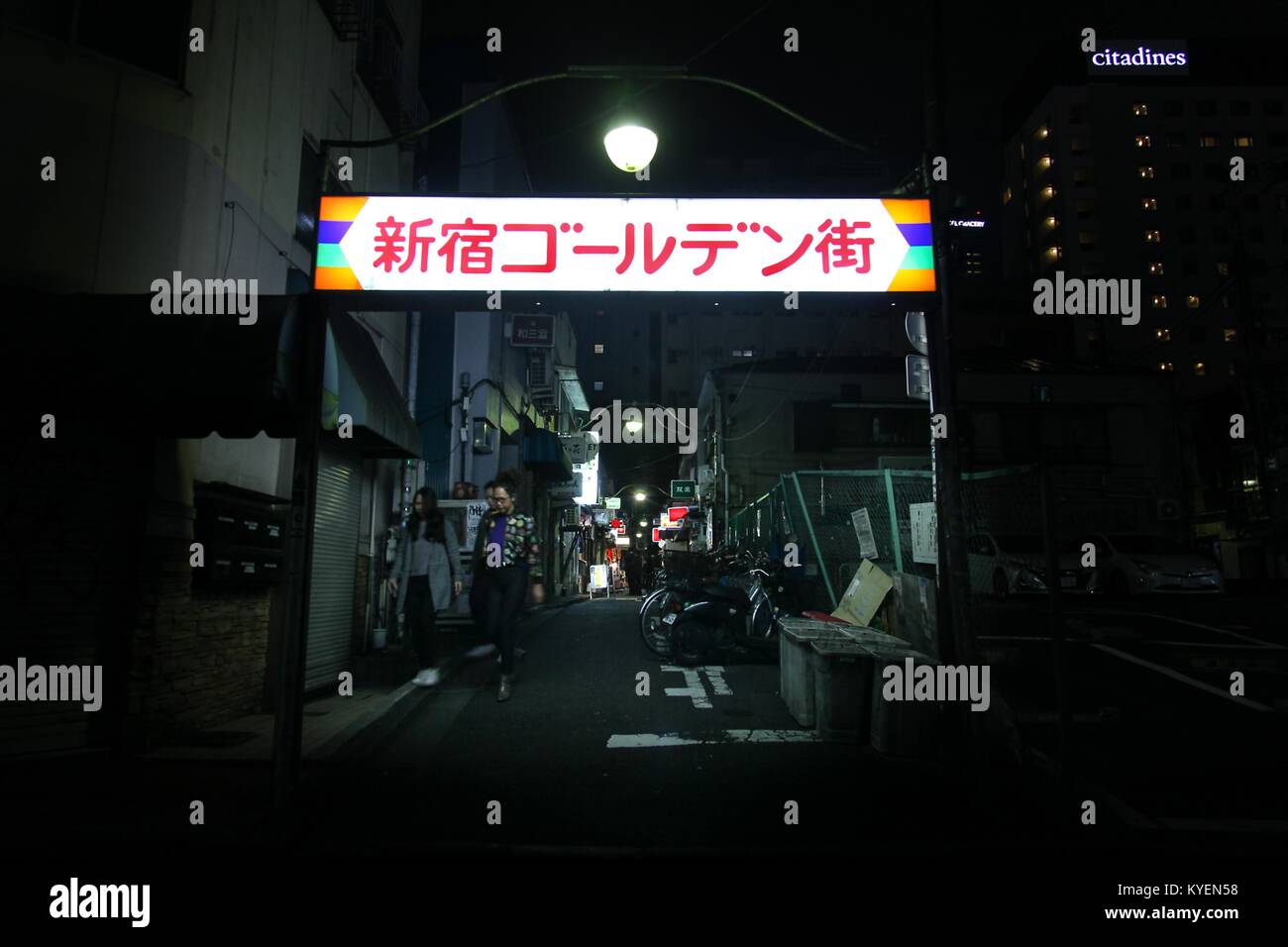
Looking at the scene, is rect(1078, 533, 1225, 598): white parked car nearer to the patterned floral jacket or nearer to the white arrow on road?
the white arrow on road

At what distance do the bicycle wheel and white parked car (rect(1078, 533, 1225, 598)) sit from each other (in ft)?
38.6

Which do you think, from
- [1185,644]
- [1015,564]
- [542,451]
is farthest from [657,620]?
[542,451]

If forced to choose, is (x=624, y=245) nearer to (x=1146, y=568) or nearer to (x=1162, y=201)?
(x=1146, y=568)

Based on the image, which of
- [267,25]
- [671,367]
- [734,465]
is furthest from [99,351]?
[671,367]

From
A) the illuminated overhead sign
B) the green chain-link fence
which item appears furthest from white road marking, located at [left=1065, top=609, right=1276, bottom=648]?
the illuminated overhead sign

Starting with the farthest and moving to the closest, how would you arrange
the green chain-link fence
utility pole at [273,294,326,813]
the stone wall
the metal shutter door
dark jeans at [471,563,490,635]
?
the green chain-link fence, the metal shutter door, dark jeans at [471,563,490,635], the stone wall, utility pole at [273,294,326,813]

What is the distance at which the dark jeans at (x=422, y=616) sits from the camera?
307 inches

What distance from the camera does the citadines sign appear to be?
5258 mm

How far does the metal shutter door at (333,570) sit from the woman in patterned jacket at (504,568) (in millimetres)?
2211

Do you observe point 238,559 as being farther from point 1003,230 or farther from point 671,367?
point 1003,230

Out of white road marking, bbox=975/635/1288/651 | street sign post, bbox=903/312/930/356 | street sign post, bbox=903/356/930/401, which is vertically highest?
street sign post, bbox=903/312/930/356

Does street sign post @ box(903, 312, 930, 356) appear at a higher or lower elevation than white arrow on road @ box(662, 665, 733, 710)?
higher

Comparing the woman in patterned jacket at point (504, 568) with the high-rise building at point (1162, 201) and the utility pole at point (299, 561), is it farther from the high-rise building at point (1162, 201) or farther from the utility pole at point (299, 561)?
the high-rise building at point (1162, 201)

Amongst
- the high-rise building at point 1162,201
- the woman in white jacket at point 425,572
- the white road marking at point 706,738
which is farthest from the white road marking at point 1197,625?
the high-rise building at point 1162,201
